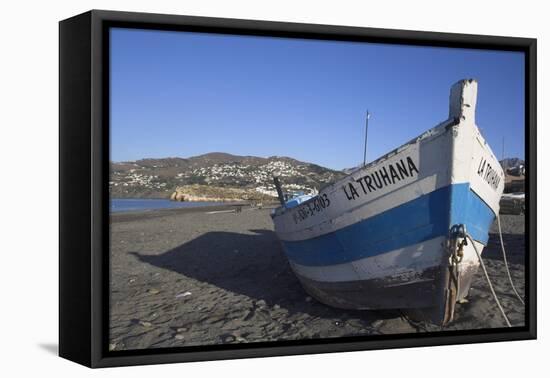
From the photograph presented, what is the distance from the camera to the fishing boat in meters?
6.23

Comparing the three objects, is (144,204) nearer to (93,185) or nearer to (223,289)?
(93,185)

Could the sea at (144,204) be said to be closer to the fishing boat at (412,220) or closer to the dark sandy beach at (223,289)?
the dark sandy beach at (223,289)

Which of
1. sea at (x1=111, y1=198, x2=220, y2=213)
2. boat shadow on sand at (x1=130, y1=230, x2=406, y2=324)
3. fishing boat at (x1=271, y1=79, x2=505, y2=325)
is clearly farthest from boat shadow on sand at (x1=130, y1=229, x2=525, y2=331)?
sea at (x1=111, y1=198, x2=220, y2=213)

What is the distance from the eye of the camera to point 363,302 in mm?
6664

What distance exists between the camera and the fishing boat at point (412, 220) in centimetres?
623

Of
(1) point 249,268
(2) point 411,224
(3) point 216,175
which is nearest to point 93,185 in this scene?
(3) point 216,175

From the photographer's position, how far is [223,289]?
6.30 metres

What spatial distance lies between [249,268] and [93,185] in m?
1.57

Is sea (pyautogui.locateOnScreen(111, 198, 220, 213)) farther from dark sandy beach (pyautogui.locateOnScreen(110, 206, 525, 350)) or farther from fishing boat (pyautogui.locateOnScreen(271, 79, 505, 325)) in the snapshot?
fishing boat (pyautogui.locateOnScreen(271, 79, 505, 325))

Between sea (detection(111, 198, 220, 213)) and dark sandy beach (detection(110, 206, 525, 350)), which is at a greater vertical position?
sea (detection(111, 198, 220, 213))

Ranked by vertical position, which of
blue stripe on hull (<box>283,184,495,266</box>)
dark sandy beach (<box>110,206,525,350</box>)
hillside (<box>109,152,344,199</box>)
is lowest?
dark sandy beach (<box>110,206,525,350</box>)

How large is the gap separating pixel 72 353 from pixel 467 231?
3167mm

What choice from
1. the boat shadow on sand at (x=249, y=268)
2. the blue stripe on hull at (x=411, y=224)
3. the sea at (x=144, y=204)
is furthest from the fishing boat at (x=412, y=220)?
the sea at (x=144, y=204)

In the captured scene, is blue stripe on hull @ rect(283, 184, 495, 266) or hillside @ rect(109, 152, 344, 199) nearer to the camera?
hillside @ rect(109, 152, 344, 199)
